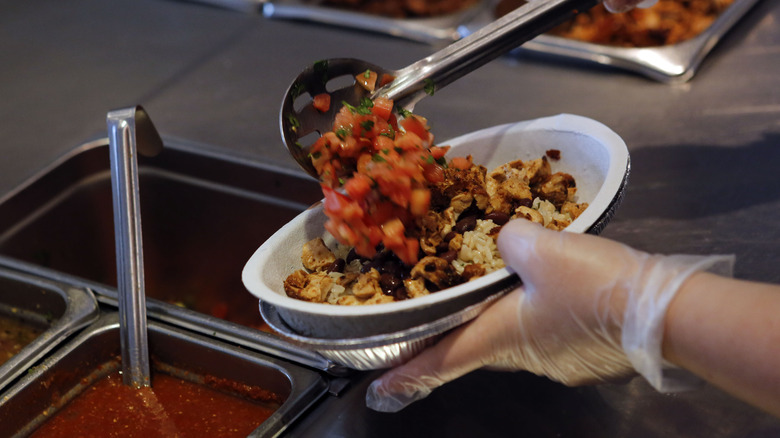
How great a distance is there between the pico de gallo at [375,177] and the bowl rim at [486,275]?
12 cm

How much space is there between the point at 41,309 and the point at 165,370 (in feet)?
1.03

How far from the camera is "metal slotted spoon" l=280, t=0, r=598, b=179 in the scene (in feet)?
4.10

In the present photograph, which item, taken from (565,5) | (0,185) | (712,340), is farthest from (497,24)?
(0,185)

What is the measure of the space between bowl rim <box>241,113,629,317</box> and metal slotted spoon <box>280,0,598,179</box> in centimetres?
12

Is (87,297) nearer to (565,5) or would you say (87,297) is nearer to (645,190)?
(565,5)

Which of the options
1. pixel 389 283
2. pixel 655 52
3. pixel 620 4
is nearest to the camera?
pixel 389 283

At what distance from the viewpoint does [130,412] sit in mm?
1315

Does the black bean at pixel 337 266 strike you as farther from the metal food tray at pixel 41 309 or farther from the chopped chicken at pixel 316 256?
the metal food tray at pixel 41 309

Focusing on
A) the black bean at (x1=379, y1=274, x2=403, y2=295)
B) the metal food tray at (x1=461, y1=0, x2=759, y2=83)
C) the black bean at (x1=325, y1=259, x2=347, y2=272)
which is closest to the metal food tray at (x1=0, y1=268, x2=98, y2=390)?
the black bean at (x1=325, y1=259, x2=347, y2=272)

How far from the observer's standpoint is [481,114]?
1920mm

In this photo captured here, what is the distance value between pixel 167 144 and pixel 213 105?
0.75ft

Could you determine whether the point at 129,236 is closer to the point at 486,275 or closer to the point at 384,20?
the point at 486,275

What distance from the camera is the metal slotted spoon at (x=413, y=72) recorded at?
1251 mm

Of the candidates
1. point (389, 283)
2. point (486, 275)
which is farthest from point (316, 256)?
point (486, 275)
